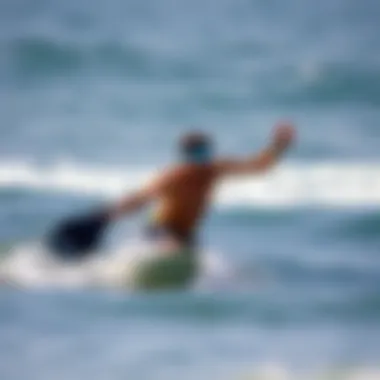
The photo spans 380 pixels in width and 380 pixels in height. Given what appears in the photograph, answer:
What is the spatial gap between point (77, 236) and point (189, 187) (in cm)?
26

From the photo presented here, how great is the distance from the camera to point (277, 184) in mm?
1972

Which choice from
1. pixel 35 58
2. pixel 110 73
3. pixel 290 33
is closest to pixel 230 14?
pixel 290 33

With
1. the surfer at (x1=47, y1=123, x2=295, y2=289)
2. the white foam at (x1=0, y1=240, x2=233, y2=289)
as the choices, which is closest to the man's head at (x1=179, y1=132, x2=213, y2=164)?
the surfer at (x1=47, y1=123, x2=295, y2=289)

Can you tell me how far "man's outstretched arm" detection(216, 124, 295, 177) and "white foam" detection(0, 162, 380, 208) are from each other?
19mm

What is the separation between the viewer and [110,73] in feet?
6.64

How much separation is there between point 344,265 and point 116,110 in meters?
0.58

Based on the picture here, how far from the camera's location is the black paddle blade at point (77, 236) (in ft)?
6.42

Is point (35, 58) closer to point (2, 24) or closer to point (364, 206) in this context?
point (2, 24)

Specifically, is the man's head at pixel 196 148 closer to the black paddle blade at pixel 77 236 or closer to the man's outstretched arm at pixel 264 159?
the man's outstretched arm at pixel 264 159

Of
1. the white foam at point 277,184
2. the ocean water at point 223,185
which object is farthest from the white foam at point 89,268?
the white foam at point 277,184

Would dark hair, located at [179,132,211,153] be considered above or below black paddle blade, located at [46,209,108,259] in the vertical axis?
above

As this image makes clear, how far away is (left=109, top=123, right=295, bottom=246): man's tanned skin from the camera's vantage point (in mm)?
1958

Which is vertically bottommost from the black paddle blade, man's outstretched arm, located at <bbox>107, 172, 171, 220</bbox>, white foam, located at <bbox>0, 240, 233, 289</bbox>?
white foam, located at <bbox>0, 240, 233, 289</bbox>

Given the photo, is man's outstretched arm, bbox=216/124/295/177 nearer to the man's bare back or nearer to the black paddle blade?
the man's bare back
